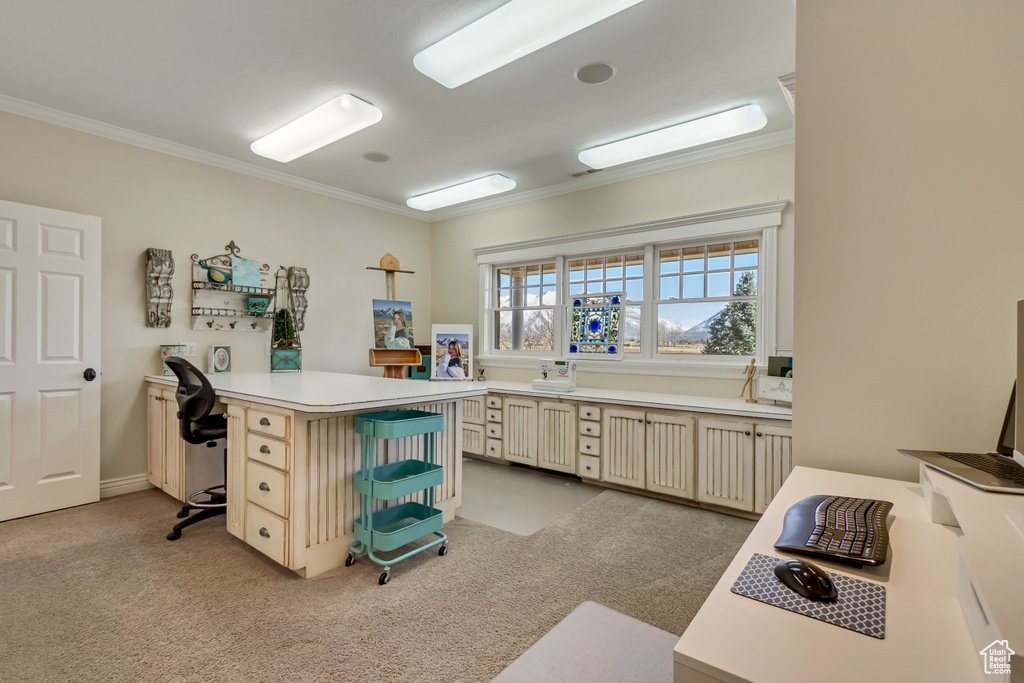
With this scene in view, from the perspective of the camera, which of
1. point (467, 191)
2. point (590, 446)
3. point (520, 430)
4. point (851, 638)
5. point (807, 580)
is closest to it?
point (851, 638)

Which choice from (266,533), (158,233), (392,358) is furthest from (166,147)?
(266,533)

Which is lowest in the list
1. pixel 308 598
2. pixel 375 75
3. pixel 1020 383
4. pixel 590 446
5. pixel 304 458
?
pixel 308 598

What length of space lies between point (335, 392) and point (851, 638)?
242 cm

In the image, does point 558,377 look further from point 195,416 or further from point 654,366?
point 195,416

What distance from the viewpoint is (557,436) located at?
4039 mm

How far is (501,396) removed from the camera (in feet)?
14.5

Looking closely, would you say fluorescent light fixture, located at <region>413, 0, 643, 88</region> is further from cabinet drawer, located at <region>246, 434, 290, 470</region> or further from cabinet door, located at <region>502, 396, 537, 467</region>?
cabinet door, located at <region>502, 396, 537, 467</region>

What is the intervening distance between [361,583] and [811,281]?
2304 mm

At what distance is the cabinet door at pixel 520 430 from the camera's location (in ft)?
13.8

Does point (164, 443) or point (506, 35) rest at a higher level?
point (506, 35)

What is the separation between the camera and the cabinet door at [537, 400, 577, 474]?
155 inches

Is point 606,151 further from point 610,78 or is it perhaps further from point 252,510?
point 252,510

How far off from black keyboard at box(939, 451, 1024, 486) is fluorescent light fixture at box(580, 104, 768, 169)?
8.27ft

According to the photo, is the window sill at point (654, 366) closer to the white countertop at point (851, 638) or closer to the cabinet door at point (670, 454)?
the cabinet door at point (670, 454)
